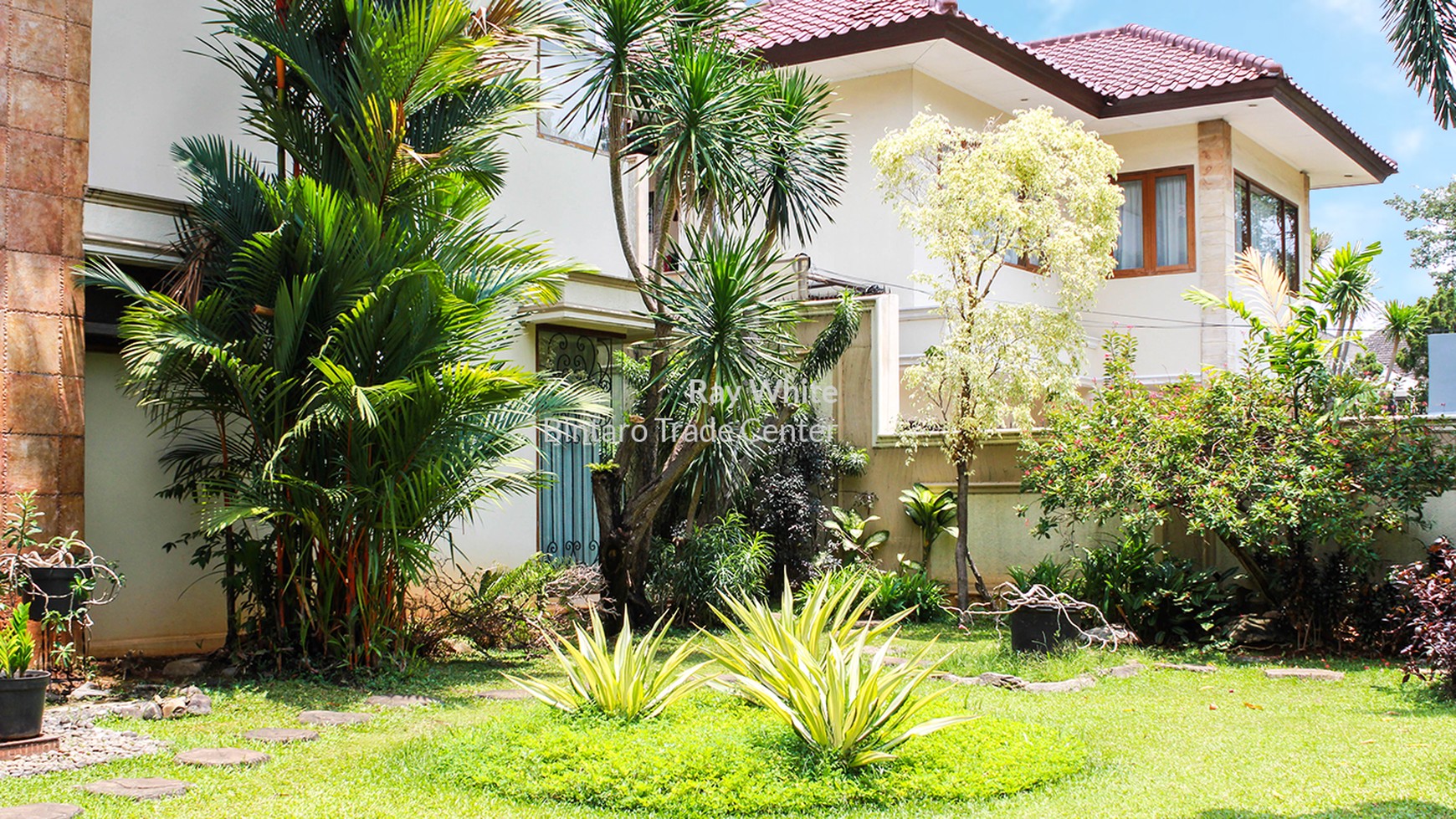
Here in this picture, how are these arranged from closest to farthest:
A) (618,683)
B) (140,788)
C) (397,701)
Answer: (140,788) < (618,683) < (397,701)

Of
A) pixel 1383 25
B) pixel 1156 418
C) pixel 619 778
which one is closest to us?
pixel 619 778

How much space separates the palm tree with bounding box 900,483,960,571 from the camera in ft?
44.6

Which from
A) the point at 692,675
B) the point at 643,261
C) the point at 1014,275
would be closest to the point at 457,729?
the point at 692,675

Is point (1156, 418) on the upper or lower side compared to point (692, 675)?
upper

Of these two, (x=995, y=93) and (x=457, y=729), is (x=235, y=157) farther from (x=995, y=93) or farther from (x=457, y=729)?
(x=995, y=93)

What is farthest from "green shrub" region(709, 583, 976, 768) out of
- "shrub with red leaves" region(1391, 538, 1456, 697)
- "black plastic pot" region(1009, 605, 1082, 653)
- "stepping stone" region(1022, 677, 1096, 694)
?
"shrub with red leaves" region(1391, 538, 1456, 697)

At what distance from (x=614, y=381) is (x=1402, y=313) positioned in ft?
26.9

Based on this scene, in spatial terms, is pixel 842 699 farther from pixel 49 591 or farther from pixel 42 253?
pixel 42 253

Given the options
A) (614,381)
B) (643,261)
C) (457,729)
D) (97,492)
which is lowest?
(457,729)

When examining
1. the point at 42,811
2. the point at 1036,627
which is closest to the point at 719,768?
the point at 42,811

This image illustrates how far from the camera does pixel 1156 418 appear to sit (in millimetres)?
10859

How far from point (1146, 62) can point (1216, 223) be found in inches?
113

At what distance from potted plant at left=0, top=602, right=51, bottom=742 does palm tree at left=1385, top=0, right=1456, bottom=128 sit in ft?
25.3

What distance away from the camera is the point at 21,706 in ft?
20.6
